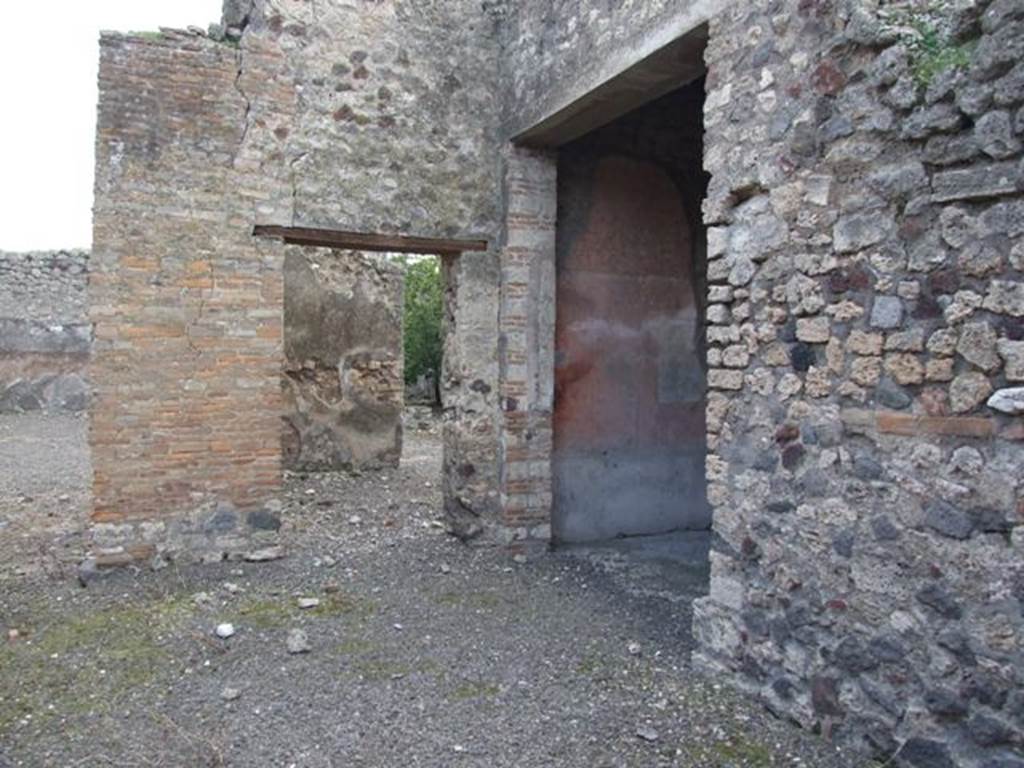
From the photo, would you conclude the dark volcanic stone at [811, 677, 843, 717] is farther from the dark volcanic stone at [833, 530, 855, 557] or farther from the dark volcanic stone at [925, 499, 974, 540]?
the dark volcanic stone at [925, 499, 974, 540]

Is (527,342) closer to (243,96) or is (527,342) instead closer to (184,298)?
(184,298)

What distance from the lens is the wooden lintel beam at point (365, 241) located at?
5617 mm

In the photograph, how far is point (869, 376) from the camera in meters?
3.04

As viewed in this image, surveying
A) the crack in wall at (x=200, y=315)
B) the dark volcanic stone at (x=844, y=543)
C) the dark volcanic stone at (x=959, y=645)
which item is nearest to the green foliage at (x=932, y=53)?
the dark volcanic stone at (x=844, y=543)

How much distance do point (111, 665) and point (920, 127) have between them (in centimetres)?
420

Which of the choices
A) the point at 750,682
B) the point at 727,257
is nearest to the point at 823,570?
the point at 750,682

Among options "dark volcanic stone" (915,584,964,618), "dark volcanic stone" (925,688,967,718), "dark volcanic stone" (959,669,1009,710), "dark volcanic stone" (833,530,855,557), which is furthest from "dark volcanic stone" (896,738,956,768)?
"dark volcanic stone" (833,530,855,557)

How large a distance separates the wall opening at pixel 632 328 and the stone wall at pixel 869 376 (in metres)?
2.47

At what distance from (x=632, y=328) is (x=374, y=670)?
356cm

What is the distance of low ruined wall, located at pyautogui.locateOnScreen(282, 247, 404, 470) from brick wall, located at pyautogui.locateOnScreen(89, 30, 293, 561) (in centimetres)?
352

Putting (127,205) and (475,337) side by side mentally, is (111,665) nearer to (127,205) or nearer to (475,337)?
(127,205)

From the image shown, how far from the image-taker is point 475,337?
615cm

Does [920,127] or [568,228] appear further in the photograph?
[568,228]

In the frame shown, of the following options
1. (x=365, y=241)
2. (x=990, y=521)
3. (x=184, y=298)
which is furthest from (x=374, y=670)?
(x=365, y=241)
